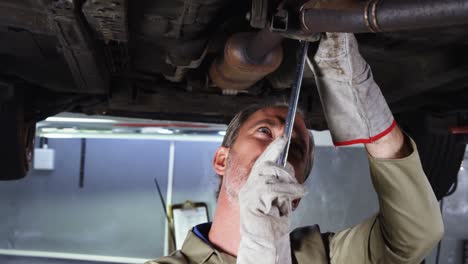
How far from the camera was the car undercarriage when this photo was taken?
756 mm

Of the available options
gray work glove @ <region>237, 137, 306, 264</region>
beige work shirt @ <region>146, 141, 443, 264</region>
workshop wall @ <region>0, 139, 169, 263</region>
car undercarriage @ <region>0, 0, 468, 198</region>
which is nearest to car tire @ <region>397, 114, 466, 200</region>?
car undercarriage @ <region>0, 0, 468, 198</region>

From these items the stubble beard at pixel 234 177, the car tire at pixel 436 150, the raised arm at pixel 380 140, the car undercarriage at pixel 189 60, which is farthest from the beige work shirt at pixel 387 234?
the car tire at pixel 436 150

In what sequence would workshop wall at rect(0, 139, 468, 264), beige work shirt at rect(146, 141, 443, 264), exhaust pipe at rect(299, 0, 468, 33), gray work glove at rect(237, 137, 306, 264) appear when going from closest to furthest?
exhaust pipe at rect(299, 0, 468, 33) < gray work glove at rect(237, 137, 306, 264) < beige work shirt at rect(146, 141, 443, 264) < workshop wall at rect(0, 139, 468, 264)

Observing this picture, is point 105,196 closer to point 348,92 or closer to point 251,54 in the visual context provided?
point 251,54

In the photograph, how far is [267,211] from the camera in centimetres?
69

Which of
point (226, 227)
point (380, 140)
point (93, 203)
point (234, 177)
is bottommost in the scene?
point (93, 203)

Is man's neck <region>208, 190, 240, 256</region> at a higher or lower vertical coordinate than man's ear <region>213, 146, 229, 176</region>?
lower

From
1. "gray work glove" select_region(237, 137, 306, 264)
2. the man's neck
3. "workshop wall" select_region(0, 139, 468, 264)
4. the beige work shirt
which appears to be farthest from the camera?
"workshop wall" select_region(0, 139, 468, 264)

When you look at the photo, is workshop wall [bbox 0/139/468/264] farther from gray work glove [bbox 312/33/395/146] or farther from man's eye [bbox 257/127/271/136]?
gray work glove [bbox 312/33/395/146]

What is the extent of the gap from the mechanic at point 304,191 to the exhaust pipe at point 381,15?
0.30 feet

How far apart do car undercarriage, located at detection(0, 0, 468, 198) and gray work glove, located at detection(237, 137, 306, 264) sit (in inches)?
8.7

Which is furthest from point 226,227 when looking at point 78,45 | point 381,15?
point 381,15

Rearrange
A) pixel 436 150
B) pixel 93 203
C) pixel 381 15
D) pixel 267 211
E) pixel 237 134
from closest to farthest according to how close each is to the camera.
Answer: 1. pixel 381 15
2. pixel 267 211
3. pixel 237 134
4. pixel 436 150
5. pixel 93 203

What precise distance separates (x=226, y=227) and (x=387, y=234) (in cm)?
34
